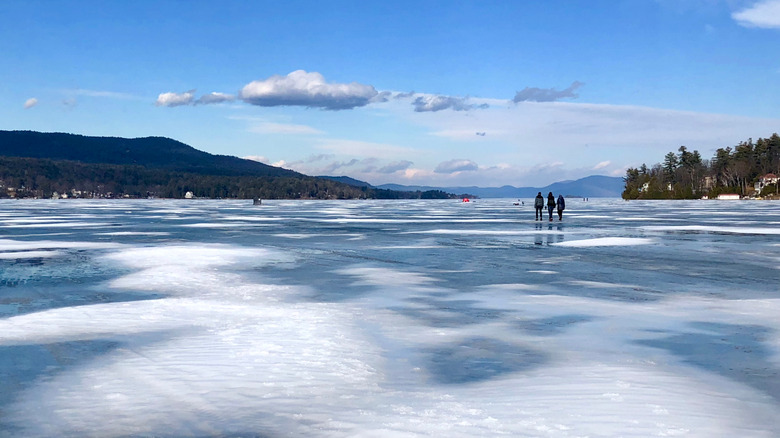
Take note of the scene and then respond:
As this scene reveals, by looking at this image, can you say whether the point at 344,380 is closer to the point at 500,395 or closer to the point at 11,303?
the point at 500,395

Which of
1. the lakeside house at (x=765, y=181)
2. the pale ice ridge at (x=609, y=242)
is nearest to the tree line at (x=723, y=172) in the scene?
the lakeside house at (x=765, y=181)

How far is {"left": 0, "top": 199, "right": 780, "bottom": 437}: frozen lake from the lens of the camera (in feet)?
15.3

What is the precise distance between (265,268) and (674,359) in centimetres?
963

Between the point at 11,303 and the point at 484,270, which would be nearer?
the point at 11,303

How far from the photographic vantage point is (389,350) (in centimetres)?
676

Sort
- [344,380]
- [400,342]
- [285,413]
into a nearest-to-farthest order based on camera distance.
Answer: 1. [285,413]
2. [344,380]
3. [400,342]

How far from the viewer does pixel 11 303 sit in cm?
A: 973

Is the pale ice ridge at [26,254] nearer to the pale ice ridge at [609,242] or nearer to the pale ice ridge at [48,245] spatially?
the pale ice ridge at [48,245]

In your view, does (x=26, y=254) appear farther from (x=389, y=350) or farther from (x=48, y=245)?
(x=389, y=350)

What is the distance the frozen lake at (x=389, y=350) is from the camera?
4.66 meters

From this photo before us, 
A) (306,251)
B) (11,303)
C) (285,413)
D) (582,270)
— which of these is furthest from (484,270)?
(285,413)

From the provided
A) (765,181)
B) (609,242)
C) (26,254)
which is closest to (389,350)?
(26,254)

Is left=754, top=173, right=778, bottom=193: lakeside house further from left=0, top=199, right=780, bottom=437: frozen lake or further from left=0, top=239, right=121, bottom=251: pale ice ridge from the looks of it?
left=0, top=239, right=121, bottom=251: pale ice ridge

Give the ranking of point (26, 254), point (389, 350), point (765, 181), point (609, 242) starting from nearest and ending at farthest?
point (389, 350) < point (26, 254) < point (609, 242) < point (765, 181)
